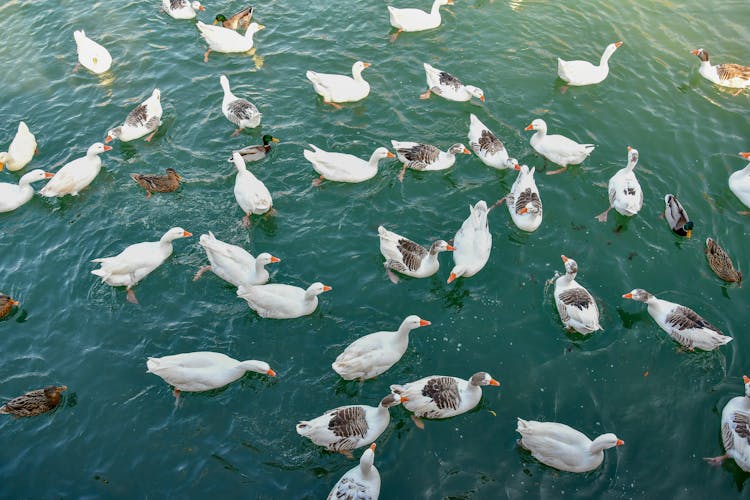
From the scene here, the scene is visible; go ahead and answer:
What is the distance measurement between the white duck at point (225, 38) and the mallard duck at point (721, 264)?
12.4 meters

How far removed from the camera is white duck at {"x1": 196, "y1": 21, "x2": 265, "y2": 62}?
15.5 metres

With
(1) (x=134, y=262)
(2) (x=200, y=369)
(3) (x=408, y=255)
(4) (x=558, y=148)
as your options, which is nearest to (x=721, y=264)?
(4) (x=558, y=148)

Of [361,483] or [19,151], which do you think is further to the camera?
[19,151]

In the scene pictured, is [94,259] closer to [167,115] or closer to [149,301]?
[149,301]

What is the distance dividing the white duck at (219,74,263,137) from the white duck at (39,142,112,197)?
2.87m

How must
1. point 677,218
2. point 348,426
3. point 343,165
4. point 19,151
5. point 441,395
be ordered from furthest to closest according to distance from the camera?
point 19,151 < point 343,165 < point 677,218 < point 441,395 < point 348,426

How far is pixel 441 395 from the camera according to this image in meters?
8.69

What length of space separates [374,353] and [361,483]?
1999 millimetres

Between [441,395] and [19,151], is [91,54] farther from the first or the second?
[441,395]

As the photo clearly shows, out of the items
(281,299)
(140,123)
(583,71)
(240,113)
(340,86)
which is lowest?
(281,299)

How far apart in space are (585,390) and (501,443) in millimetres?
1749

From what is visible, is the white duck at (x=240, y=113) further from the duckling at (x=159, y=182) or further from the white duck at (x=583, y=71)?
the white duck at (x=583, y=71)

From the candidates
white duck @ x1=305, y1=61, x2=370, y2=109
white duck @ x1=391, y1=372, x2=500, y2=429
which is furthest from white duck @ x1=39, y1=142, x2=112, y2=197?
white duck @ x1=391, y1=372, x2=500, y2=429

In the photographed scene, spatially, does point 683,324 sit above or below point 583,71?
below
